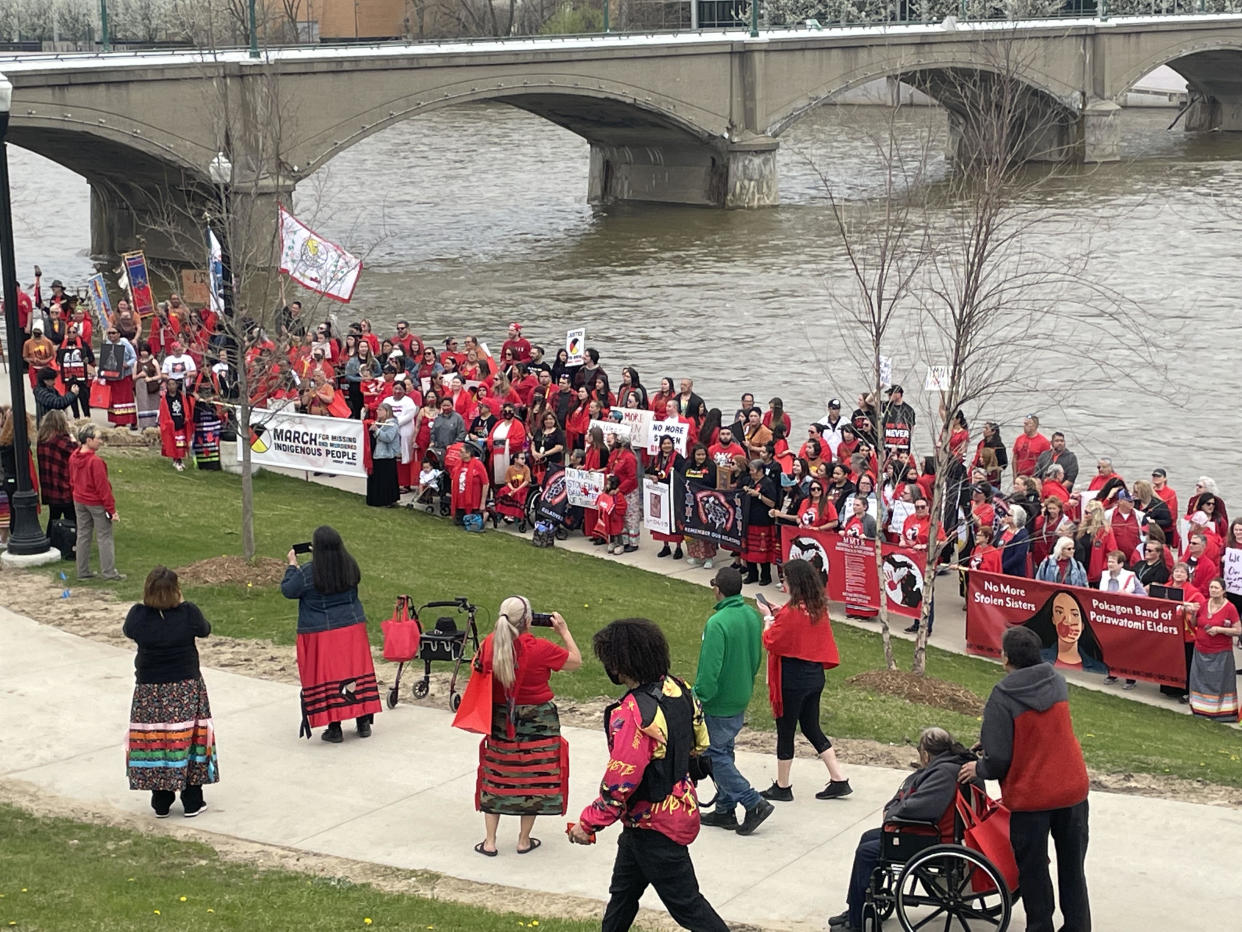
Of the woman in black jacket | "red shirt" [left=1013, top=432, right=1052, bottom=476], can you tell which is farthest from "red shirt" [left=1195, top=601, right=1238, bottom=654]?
the woman in black jacket

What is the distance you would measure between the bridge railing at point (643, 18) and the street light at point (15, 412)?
34510mm

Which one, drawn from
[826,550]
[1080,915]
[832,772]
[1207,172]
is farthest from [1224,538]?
[1207,172]

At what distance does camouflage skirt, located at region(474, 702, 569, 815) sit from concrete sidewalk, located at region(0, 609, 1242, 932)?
1.14ft

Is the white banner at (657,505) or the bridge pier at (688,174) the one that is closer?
the white banner at (657,505)

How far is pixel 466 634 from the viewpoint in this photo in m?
12.5

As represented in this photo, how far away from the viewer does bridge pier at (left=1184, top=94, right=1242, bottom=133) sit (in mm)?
82750

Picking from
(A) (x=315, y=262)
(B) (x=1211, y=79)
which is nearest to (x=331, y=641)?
(A) (x=315, y=262)

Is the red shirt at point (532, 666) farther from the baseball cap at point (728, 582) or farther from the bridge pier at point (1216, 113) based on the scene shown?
the bridge pier at point (1216, 113)

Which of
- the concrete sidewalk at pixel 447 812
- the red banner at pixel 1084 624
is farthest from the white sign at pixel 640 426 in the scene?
the concrete sidewalk at pixel 447 812

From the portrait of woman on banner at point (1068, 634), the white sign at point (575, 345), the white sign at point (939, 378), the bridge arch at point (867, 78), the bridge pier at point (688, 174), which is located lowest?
A: the portrait of woman on banner at point (1068, 634)

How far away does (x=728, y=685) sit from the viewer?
31.7 ft

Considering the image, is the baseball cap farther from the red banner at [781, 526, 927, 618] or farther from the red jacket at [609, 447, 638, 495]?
the red jacket at [609, 447, 638, 495]

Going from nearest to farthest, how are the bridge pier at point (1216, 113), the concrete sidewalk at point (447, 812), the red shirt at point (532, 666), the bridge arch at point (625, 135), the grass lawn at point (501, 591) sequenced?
the concrete sidewalk at point (447, 812) → the red shirt at point (532, 666) → the grass lawn at point (501, 591) → the bridge arch at point (625, 135) → the bridge pier at point (1216, 113)

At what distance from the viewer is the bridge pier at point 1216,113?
271 ft
